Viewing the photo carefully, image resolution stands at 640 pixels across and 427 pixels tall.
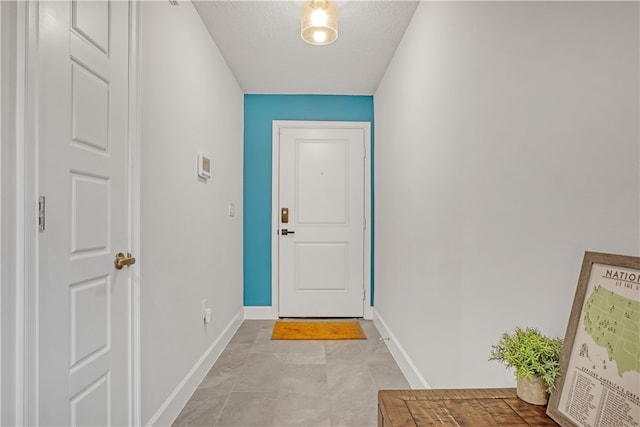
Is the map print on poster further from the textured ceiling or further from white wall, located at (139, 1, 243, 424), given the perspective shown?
the textured ceiling

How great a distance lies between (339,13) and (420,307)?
1.96 metres

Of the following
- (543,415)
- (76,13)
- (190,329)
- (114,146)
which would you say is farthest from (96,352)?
(543,415)

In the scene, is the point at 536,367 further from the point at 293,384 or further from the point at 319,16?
the point at 319,16

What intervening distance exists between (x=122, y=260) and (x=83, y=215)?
28 centimetres

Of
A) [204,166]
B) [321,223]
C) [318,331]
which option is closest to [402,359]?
[318,331]

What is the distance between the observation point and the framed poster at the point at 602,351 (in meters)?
0.59

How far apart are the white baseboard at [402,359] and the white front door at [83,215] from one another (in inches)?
60.0

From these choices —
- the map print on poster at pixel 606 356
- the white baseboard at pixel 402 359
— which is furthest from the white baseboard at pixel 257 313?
the map print on poster at pixel 606 356

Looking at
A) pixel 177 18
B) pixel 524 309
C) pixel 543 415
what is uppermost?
pixel 177 18

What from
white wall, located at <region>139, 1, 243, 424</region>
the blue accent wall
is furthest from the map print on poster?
the blue accent wall

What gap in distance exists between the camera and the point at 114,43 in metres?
1.40

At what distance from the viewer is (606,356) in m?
0.63

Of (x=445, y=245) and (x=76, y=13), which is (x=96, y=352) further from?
(x=445, y=245)

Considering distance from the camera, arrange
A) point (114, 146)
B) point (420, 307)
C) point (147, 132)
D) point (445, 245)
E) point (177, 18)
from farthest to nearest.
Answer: point (420, 307) < point (177, 18) < point (445, 245) < point (147, 132) < point (114, 146)
